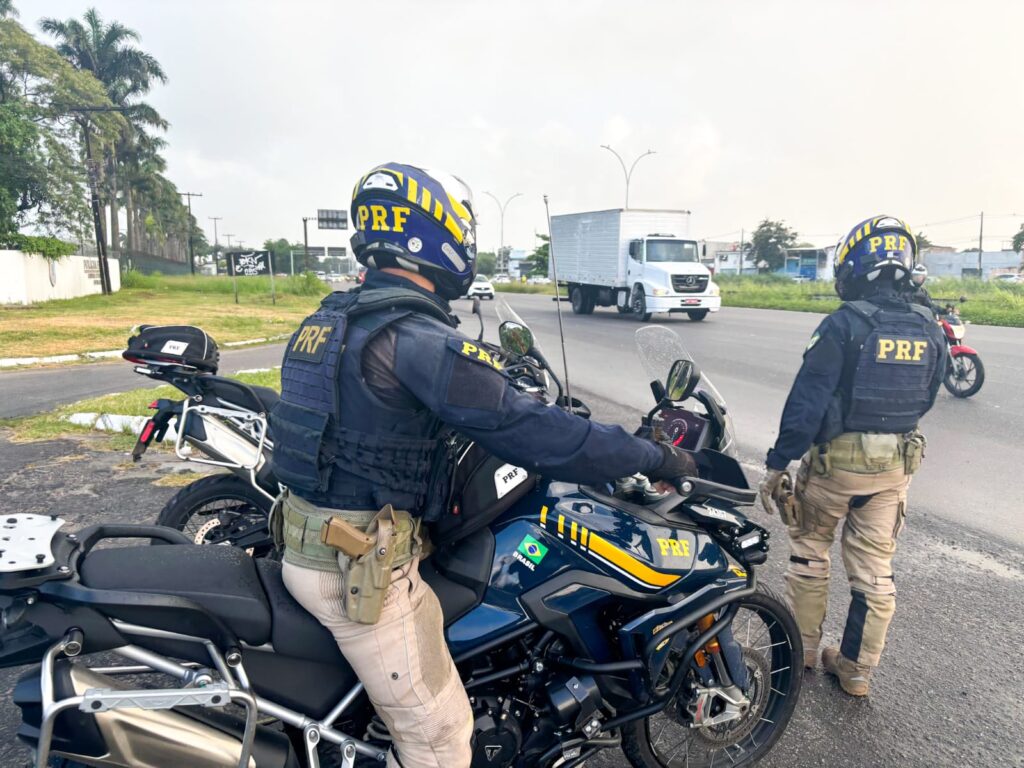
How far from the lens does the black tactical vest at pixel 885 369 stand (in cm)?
301

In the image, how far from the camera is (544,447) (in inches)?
72.3

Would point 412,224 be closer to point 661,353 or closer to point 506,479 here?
point 506,479

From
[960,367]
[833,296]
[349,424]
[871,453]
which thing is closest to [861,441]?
[871,453]

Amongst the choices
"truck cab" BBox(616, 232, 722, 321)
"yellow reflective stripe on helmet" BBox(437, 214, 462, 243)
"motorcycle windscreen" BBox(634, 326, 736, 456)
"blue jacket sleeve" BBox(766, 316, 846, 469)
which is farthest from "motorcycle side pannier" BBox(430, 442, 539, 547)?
Answer: "truck cab" BBox(616, 232, 722, 321)

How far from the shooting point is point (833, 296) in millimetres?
29969

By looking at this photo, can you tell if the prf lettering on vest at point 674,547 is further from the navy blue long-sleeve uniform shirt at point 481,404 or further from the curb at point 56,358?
the curb at point 56,358

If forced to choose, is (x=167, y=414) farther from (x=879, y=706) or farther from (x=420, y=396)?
(x=879, y=706)

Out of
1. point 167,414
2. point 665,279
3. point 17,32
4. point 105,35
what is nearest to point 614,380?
point 167,414

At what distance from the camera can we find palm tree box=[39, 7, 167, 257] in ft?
135

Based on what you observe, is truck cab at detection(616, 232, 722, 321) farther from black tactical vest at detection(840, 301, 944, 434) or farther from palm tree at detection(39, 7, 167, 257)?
palm tree at detection(39, 7, 167, 257)

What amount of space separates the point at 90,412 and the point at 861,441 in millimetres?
6909

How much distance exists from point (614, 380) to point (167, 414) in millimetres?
7472

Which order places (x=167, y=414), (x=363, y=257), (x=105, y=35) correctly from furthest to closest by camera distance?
1. (x=105, y=35)
2. (x=167, y=414)
3. (x=363, y=257)

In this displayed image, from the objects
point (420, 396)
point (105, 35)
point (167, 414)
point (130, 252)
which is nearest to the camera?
point (420, 396)
